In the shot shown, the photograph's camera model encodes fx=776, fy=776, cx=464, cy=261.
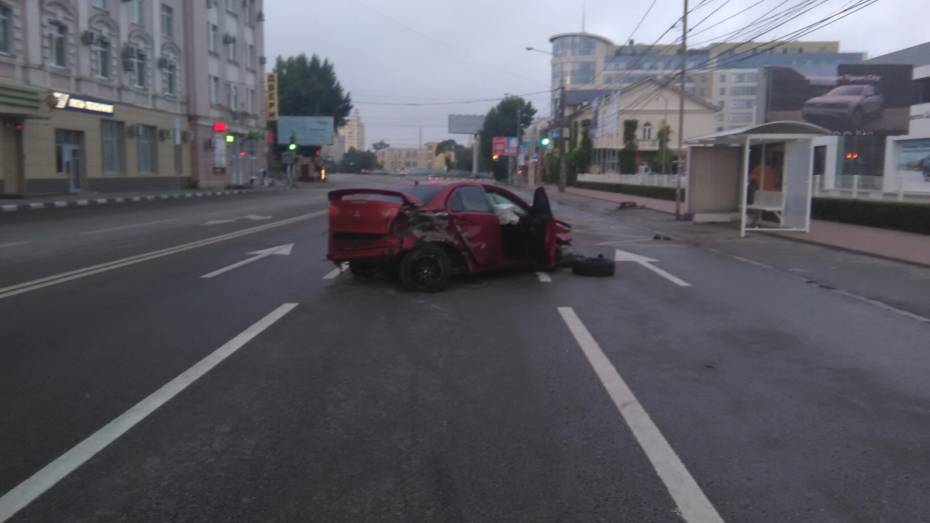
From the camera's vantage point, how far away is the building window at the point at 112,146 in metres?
36.2

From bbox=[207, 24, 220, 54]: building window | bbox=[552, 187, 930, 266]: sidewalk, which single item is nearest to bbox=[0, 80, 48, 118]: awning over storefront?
bbox=[207, 24, 220, 54]: building window

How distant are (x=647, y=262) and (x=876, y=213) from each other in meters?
10.8

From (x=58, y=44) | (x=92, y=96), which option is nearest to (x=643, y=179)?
(x=92, y=96)

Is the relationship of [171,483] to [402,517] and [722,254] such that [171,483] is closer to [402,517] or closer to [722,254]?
[402,517]

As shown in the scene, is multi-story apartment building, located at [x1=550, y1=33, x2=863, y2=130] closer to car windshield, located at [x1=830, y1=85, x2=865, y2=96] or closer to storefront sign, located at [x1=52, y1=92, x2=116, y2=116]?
car windshield, located at [x1=830, y1=85, x2=865, y2=96]

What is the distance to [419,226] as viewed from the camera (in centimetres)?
997

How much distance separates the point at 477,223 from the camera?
10625 mm

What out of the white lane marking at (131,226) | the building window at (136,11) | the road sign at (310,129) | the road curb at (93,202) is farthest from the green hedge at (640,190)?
the road sign at (310,129)

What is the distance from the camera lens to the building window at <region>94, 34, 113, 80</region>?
35016 mm

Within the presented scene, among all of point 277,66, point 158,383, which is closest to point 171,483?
point 158,383

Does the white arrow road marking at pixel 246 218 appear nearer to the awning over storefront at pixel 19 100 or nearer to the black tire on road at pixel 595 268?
the awning over storefront at pixel 19 100

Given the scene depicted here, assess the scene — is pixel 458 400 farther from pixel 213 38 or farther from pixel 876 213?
pixel 213 38

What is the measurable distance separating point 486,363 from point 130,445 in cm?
290

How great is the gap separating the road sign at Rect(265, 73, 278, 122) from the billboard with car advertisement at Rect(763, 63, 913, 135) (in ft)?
120
